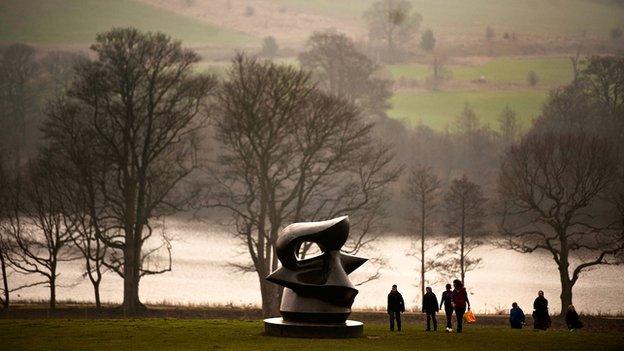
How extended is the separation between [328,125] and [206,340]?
982 inches

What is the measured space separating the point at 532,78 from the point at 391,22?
2285cm

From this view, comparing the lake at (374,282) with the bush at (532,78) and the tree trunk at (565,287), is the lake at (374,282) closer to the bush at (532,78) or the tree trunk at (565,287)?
the tree trunk at (565,287)

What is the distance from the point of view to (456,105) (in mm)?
160625

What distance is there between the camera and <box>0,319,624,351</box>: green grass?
32875mm

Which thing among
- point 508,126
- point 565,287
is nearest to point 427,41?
point 508,126

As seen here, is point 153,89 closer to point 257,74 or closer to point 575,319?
point 257,74

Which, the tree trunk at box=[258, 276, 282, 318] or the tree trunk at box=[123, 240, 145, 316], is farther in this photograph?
the tree trunk at box=[123, 240, 145, 316]

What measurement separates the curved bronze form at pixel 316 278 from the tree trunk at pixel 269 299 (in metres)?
16.8

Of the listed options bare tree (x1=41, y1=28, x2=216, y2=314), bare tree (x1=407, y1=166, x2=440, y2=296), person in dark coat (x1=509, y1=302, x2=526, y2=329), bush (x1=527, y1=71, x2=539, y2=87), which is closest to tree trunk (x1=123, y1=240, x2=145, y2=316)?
bare tree (x1=41, y1=28, x2=216, y2=314)

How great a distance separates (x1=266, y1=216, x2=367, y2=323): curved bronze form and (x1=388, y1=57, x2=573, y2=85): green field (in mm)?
135787

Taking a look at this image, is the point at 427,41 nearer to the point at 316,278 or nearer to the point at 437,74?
the point at 437,74

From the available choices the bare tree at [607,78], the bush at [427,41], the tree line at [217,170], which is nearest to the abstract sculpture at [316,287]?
the tree line at [217,170]

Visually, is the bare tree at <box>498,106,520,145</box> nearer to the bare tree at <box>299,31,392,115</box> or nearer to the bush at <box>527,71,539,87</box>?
the bush at <box>527,71,539,87</box>

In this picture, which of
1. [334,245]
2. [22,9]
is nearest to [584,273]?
[334,245]
